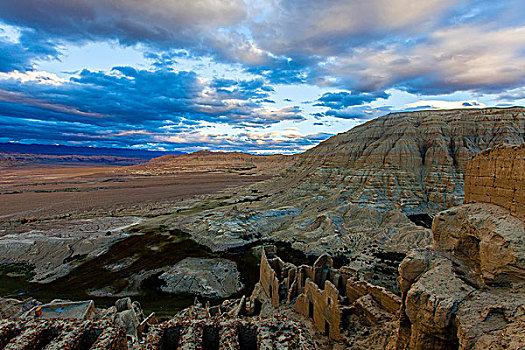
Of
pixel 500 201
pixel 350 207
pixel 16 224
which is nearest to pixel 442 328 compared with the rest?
pixel 500 201

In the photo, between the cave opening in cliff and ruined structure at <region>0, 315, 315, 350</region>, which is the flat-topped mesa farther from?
ruined structure at <region>0, 315, 315, 350</region>

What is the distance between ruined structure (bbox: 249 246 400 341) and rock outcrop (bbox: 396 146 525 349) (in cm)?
372

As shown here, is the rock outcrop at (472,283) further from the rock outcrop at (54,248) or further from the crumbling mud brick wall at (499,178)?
the rock outcrop at (54,248)

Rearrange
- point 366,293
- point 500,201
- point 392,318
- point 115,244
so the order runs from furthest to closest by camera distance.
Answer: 1. point 115,244
2. point 366,293
3. point 392,318
4. point 500,201

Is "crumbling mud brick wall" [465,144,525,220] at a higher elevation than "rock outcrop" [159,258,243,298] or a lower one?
higher

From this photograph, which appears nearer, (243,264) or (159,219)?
(243,264)

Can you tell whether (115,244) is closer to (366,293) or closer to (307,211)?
(307,211)

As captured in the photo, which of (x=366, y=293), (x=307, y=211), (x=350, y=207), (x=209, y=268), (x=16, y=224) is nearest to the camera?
(x=366, y=293)

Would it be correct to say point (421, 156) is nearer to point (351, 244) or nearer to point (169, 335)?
point (351, 244)

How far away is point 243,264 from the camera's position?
24.1 metres

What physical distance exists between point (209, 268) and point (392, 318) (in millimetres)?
16249

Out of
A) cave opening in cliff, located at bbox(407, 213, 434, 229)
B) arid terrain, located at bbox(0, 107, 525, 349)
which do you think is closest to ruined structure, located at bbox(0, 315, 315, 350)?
arid terrain, located at bbox(0, 107, 525, 349)

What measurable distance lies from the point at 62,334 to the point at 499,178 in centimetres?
1236

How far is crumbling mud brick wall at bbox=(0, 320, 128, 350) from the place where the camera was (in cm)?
535
